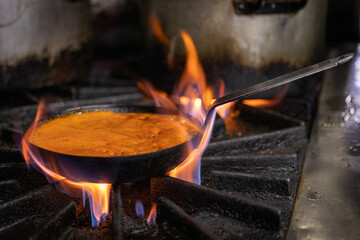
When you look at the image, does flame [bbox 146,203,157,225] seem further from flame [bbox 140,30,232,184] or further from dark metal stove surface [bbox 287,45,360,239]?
flame [bbox 140,30,232,184]

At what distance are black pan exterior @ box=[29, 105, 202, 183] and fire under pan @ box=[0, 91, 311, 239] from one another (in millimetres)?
50

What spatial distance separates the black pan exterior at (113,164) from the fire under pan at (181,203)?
0.05 metres

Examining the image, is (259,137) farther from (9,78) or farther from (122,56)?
(122,56)

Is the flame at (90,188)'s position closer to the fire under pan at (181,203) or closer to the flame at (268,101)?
the fire under pan at (181,203)

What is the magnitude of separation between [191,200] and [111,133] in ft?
0.94

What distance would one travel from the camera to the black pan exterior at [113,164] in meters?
0.79

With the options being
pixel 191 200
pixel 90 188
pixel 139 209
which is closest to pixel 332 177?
pixel 191 200

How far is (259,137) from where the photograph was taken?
120cm

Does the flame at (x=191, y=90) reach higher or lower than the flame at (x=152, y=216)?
higher

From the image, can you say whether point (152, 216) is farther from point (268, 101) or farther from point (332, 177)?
point (268, 101)

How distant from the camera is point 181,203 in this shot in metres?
0.89

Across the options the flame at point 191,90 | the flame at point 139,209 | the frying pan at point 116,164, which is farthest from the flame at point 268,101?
the flame at point 139,209

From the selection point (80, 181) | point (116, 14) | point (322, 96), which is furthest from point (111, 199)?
point (116, 14)

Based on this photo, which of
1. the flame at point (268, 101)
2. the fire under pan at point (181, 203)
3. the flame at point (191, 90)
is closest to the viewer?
the fire under pan at point (181, 203)
